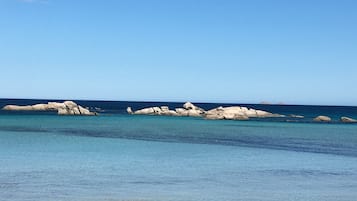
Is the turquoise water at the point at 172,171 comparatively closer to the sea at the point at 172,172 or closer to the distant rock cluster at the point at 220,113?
the sea at the point at 172,172

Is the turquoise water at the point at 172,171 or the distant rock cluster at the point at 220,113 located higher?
the distant rock cluster at the point at 220,113

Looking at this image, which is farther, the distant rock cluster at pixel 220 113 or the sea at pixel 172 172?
the distant rock cluster at pixel 220 113

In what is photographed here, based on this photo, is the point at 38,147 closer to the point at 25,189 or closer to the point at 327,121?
the point at 25,189

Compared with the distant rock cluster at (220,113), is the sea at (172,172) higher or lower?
lower

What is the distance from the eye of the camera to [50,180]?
80.1 feet

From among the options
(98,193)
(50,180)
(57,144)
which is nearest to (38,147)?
(57,144)

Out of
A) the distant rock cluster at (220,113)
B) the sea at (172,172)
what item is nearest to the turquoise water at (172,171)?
the sea at (172,172)

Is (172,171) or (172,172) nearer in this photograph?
(172,172)

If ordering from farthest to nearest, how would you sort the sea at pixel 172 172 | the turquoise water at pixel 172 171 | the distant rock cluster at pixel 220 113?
the distant rock cluster at pixel 220 113
the turquoise water at pixel 172 171
the sea at pixel 172 172

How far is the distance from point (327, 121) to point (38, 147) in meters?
66.4

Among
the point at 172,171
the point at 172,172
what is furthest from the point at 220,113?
the point at 172,172

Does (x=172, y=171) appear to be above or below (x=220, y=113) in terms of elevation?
below

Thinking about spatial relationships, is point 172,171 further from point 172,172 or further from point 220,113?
point 220,113

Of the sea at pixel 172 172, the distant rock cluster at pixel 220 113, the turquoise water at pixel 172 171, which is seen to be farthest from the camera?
the distant rock cluster at pixel 220 113
